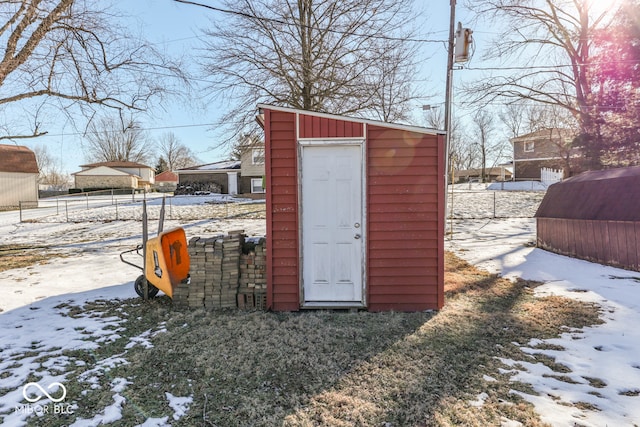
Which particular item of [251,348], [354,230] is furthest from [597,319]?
[251,348]

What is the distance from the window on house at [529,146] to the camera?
34500 millimetres

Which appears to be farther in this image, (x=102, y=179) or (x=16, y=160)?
(x=102, y=179)

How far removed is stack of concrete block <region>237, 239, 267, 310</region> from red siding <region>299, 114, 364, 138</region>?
1715mm

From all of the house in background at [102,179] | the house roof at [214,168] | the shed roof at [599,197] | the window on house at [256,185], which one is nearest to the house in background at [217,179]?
the house roof at [214,168]

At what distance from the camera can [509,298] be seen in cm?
538

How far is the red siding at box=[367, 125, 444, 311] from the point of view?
4.66 metres

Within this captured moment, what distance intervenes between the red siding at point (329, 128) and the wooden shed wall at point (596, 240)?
5.45 metres

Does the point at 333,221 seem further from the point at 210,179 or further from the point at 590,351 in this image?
the point at 210,179

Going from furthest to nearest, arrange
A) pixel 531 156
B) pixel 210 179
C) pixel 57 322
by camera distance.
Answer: pixel 531 156 < pixel 210 179 < pixel 57 322

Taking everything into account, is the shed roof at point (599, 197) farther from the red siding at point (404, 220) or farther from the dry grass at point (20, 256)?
the dry grass at point (20, 256)

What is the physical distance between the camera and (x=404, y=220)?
4.72m

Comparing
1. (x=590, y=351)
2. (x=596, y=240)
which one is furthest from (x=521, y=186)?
(x=590, y=351)

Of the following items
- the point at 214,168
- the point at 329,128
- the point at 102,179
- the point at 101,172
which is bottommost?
the point at 329,128

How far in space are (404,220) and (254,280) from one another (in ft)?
7.36
